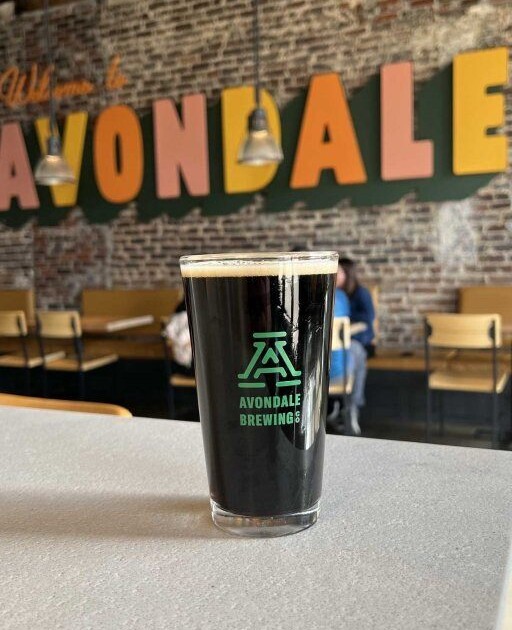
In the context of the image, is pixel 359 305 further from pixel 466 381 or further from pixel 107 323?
pixel 107 323

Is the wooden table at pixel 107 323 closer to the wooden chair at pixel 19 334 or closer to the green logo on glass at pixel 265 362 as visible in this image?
the wooden chair at pixel 19 334

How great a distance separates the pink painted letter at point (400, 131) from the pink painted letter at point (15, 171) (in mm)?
3648

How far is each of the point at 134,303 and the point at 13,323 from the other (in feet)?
4.18

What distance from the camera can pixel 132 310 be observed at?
593cm

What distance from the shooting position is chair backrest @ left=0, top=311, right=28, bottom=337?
16.1 feet

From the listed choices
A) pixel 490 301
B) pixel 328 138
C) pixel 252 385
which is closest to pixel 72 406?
pixel 252 385

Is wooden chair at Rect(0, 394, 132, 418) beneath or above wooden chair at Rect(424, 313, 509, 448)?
above

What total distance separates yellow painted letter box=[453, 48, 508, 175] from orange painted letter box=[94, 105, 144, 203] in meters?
2.90

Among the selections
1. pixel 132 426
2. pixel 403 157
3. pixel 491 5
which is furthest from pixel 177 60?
pixel 132 426

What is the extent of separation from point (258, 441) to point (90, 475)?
223mm

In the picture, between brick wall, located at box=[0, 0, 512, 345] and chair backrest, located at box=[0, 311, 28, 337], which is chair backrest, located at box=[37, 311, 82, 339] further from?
brick wall, located at box=[0, 0, 512, 345]

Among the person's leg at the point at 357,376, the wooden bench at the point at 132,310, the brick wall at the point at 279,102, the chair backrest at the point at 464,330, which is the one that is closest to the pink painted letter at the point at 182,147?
the brick wall at the point at 279,102

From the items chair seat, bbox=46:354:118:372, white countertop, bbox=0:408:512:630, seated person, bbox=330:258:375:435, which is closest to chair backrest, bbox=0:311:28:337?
chair seat, bbox=46:354:118:372

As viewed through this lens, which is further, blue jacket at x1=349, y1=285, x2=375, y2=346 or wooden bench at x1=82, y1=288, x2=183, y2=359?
wooden bench at x1=82, y1=288, x2=183, y2=359
